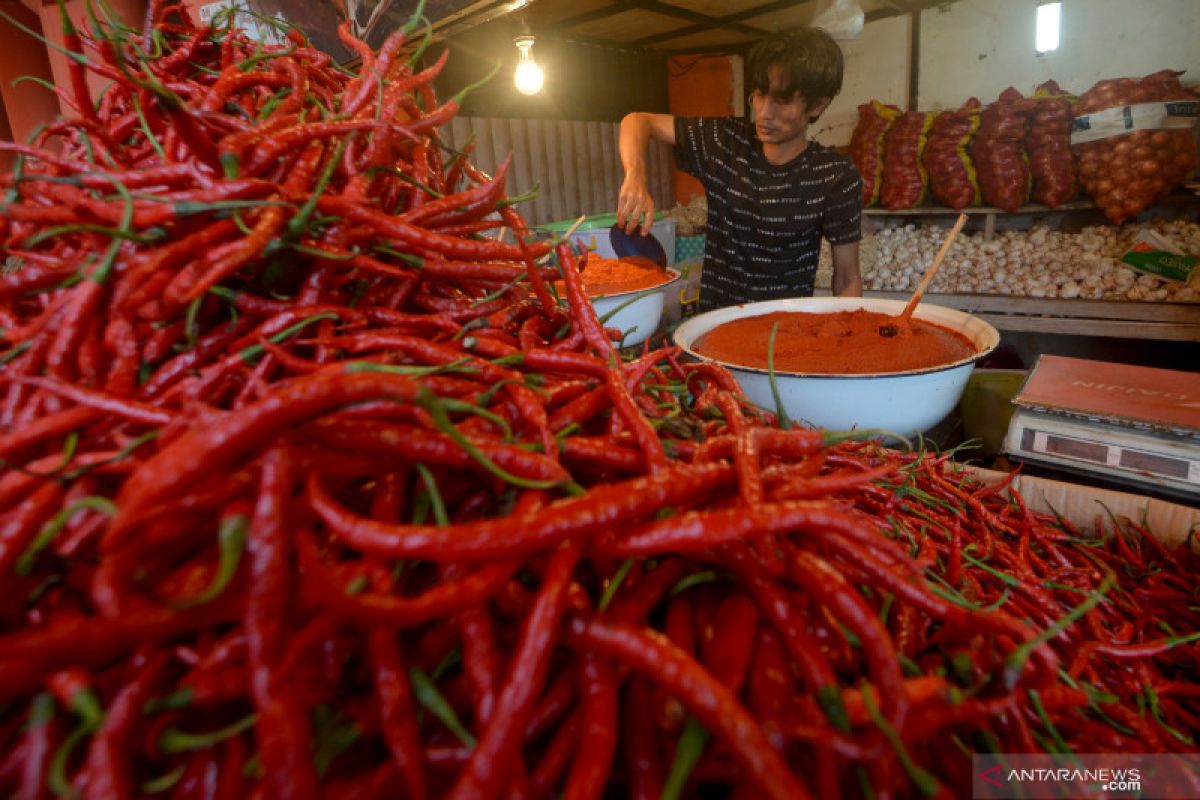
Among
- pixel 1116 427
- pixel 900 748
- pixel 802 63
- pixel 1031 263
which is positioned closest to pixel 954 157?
pixel 1031 263

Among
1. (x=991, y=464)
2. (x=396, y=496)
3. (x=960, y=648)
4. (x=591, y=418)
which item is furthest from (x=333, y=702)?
(x=991, y=464)

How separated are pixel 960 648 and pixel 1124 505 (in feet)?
4.38

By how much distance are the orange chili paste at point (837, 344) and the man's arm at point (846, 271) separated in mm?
1099

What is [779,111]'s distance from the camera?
3.20 m

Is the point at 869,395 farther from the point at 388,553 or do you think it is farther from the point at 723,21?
the point at 723,21

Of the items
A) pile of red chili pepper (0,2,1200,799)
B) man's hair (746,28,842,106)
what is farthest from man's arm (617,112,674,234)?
pile of red chili pepper (0,2,1200,799)

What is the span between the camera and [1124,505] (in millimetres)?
1741

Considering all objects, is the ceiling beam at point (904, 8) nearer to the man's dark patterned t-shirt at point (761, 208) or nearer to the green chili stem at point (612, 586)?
the man's dark patterned t-shirt at point (761, 208)

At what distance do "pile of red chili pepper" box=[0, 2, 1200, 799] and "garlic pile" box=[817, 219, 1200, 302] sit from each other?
430 cm

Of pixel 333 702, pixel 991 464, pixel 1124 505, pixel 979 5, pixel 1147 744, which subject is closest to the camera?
pixel 333 702

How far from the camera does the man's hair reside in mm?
2998

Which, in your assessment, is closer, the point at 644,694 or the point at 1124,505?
the point at 644,694

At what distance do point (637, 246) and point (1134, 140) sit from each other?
12.6ft

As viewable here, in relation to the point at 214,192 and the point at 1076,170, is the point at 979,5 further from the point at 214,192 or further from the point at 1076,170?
the point at 214,192
